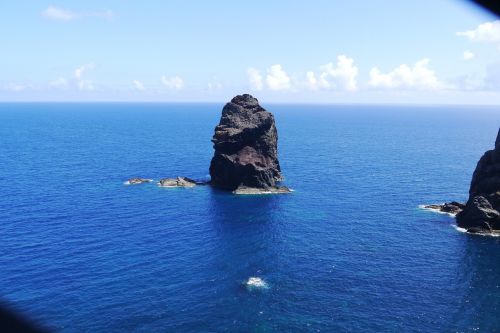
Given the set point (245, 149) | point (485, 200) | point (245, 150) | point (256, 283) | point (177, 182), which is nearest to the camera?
point (256, 283)

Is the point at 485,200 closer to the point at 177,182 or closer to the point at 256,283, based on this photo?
the point at 256,283

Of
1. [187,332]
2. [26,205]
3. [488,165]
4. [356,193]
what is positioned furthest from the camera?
[356,193]

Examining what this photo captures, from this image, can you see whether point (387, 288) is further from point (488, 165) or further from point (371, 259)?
point (488, 165)

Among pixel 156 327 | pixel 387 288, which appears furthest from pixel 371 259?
pixel 156 327

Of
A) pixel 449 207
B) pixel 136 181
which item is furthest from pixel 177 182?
pixel 449 207

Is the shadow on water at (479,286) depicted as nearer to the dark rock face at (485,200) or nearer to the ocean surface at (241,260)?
the ocean surface at (241,260)

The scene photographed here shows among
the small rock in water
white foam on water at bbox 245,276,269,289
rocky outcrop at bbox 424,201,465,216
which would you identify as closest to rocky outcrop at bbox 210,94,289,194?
the small rock in water
